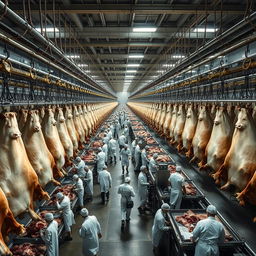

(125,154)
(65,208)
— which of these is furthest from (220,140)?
(125,154)

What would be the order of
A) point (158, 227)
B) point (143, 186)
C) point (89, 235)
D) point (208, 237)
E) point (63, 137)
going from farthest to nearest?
point (143, 186), point (158, 227), point (89, 235), point (63, 137), point (208, 237)

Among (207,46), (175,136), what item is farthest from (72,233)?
(207,46)

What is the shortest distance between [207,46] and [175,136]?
10.0ft

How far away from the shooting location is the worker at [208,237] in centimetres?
521

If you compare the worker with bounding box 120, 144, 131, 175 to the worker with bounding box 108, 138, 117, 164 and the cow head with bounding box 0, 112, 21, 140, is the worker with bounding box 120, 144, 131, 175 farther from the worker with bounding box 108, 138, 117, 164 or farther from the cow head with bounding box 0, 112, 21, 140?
the cow head with bounding box 0, 112, 21, 140

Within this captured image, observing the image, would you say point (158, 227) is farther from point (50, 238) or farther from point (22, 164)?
point (22, 164)

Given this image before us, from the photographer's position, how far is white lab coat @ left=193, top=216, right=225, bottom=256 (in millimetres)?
5219

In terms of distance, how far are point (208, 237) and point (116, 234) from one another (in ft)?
12.7

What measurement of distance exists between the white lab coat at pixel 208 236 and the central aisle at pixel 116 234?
247 centimetres

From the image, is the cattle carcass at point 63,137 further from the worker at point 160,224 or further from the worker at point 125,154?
the worker at point 125,154

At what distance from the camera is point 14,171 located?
3232 millimetres

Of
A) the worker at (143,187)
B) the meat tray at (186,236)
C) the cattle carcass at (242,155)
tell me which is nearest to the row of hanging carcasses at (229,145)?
the cattle carcass at (242,155)

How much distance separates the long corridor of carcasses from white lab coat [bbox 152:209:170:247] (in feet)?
1.92

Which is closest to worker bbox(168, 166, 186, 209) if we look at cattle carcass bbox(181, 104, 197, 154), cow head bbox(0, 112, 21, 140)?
cattle carcass bbox(181, 104, 197, 154)
